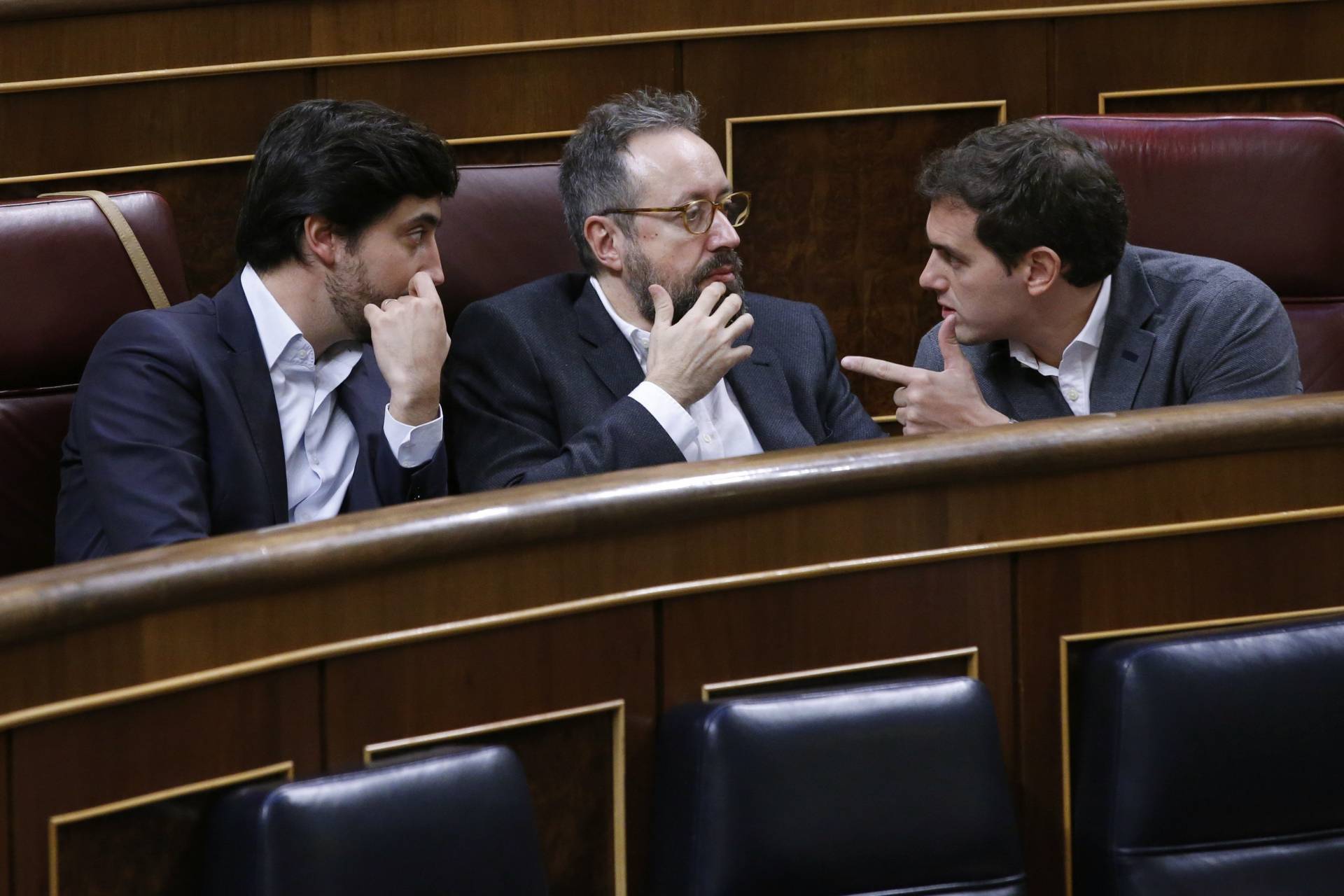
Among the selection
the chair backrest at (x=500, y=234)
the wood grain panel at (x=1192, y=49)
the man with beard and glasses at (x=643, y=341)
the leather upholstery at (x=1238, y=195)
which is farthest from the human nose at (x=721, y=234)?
the wood grain panel at (x=1192, y=49)

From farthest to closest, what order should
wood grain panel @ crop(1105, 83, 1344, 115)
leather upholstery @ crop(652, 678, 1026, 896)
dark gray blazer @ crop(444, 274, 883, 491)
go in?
wood grain panel @ crop(1105, 83, 1344, 115)
dark gray blazer @ crop(444, 274, 883, 491)
leather upholstery @ crop(652, 678, 1026, 896)

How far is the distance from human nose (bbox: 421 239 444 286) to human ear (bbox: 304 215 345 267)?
7 cm

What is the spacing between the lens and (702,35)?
1662 mm

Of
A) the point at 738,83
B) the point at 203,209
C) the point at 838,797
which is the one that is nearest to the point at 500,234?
the point at 203,209

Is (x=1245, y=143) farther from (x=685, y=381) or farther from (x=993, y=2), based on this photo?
(x=685, y=381)

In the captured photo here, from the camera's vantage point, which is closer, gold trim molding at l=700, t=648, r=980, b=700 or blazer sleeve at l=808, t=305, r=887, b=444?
gold trim molding at l=700, t=648, r=980, b=700

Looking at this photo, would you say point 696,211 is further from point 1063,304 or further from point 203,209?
point 203,209

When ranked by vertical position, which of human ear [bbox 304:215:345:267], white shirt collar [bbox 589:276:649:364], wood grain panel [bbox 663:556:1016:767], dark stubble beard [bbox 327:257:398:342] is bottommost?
wood grain panel [bbox 663:556:1016:767]

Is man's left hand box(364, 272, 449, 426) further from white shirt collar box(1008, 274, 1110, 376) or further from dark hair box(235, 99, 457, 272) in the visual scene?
white shirt collar box(1008, 274, 1110, 376)

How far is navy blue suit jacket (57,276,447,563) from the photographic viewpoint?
1068mm

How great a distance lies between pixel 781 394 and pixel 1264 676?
0.49 meters

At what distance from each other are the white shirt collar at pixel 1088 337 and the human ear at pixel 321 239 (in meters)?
0.54

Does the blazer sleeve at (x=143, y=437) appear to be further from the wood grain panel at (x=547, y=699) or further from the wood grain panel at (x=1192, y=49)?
the wood grain panel at (x=1192, y=49)

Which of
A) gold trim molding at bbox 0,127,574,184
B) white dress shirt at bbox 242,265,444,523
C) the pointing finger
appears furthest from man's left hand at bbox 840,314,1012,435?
gold trim molding at bbox 0,127,574,184
